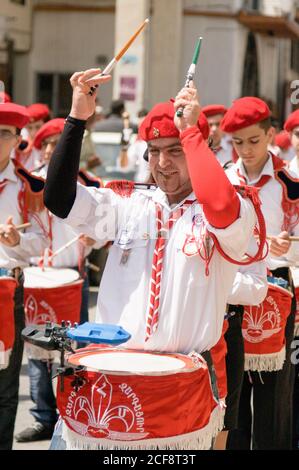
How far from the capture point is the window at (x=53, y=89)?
25.3m

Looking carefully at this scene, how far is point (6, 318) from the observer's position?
528cm

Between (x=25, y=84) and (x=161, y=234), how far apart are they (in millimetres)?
21635

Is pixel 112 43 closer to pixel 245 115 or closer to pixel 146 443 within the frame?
pixel 245 115

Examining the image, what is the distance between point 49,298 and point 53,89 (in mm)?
19523

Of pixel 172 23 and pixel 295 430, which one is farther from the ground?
pixel 172 23

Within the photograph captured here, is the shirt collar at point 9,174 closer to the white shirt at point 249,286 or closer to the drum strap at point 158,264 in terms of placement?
the white shirt at point 249,286

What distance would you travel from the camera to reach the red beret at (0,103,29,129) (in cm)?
541

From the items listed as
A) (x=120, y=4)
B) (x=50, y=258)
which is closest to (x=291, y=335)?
(x=50, y=258)

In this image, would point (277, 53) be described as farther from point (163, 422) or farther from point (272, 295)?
point (163, 422)

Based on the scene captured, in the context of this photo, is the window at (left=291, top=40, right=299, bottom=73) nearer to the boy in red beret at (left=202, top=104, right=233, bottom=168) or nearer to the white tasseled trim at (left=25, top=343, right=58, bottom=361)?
the boy in red beret at (left=202, top=104, right=233, bottom=168)

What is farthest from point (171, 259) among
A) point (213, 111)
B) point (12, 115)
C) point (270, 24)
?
point (270, 24)

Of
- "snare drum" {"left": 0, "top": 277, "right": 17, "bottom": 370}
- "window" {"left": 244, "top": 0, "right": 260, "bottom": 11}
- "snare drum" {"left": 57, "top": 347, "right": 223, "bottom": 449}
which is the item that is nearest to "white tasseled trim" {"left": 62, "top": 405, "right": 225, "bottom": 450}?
"snare drum" {"left": 57, "top": 347, "right": 223, "bottom": 449}

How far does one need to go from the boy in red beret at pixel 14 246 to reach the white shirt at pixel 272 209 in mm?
1091

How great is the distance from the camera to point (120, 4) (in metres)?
21.3
